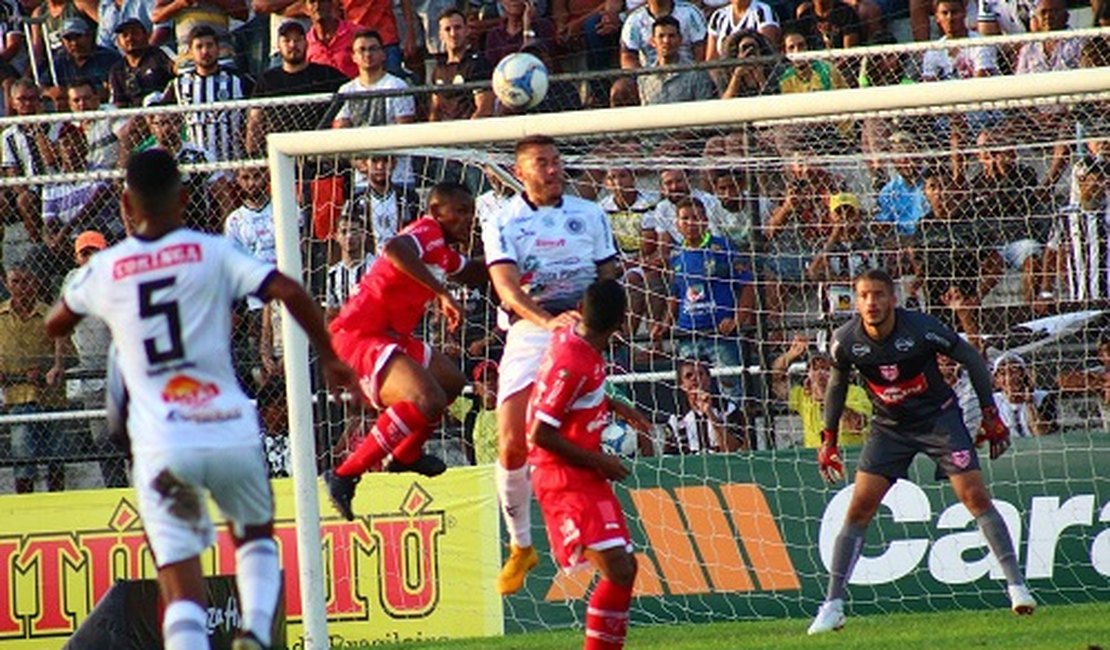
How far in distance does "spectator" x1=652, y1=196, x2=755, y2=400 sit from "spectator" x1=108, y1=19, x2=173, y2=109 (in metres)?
5.77

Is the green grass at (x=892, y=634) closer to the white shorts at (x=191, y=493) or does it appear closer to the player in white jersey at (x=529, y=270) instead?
the player in white jersey at (x=529, y=270)

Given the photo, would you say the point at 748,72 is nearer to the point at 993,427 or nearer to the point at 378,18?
the point at 993,427

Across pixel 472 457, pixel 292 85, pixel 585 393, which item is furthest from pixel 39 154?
pixel 585 393

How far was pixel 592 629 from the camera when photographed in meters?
9.43

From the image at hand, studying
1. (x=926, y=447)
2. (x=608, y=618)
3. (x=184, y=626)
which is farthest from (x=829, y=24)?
(x=184, y=626)

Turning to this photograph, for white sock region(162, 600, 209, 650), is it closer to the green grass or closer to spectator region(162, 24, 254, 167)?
the green grass

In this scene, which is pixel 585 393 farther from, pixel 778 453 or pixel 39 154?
pixel 39 154

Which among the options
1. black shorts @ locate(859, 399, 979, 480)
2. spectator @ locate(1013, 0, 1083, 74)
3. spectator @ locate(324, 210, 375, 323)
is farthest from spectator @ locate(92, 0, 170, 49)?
black shorts @ locate(859, 399, 979, 480)

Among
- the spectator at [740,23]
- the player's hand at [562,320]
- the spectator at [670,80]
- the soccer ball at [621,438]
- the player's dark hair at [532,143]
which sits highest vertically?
the spectator at [740,23]

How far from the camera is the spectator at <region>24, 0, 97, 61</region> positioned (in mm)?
19438

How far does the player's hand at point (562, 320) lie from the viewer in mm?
9828

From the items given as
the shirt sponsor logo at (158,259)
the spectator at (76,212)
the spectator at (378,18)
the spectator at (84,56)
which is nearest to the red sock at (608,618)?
the shirt sponsor logo at (158,259)

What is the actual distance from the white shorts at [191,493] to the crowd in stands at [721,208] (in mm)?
5891

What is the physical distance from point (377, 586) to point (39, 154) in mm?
4683
